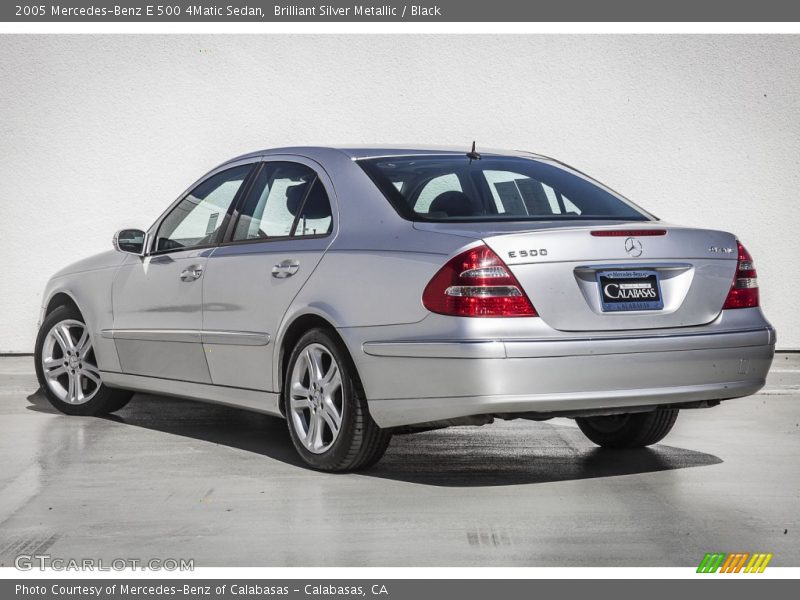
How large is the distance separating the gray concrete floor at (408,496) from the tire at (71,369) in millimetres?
218

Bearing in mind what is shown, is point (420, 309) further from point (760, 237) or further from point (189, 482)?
point (760, 237)

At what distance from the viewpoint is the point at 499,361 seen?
530cm

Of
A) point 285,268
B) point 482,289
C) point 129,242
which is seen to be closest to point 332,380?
point 285,268

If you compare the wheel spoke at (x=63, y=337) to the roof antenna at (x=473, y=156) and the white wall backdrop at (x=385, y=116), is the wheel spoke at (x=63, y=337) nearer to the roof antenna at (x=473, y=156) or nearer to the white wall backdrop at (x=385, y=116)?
the roof antenna at (x=473, y=156)

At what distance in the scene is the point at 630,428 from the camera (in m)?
6.96

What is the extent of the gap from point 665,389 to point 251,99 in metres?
7.05

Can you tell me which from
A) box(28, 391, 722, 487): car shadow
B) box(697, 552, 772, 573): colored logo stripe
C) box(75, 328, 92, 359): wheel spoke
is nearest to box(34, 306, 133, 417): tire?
box(75, 328, 92, 359): wheel spoke

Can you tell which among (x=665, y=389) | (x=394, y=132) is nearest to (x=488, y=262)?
(x=665, y=389)

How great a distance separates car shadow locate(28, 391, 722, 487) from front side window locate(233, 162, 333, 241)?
1164 millimetres

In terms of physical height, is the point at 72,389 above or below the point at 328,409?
below

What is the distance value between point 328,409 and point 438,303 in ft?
3.26

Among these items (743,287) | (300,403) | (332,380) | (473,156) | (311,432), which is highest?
(473,156)

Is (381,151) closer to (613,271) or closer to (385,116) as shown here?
(613,271)

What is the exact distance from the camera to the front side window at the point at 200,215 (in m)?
7.27
